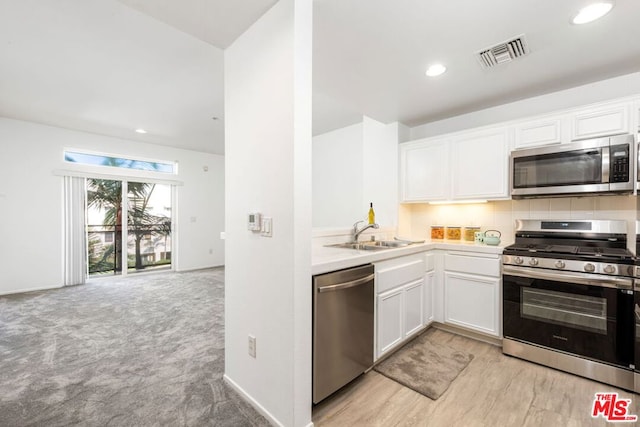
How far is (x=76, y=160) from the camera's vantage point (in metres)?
4.85

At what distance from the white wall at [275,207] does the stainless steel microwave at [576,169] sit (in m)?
2.15

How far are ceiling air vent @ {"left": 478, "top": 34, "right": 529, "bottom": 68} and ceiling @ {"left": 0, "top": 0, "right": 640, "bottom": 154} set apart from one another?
56 millimetres

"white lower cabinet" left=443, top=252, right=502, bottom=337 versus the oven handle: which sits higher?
the oven handle

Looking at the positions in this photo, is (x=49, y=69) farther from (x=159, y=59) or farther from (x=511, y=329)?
(x=511, y=329)

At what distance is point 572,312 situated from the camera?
211cm

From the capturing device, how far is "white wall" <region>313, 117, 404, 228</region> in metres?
3.48

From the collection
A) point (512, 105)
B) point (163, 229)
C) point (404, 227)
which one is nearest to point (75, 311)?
point (163, 229)

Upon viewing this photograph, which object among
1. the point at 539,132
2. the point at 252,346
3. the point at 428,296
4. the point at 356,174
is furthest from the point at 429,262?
the point at 356,174

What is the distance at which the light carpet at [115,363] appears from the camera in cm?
168

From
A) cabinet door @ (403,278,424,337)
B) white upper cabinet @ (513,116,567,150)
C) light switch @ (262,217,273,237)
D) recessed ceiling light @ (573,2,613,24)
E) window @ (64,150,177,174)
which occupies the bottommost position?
cabinet door @ (403,278,424,337)

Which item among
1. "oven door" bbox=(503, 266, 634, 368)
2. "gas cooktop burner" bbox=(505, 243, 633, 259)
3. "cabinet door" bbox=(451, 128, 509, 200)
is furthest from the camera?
"cabinet door" bbox=(451, 128, 509, 200)

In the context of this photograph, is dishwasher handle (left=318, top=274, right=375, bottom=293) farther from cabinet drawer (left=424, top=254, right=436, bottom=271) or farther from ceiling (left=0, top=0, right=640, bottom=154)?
ceiling (left=0, top=0, right=640, bottom=154)

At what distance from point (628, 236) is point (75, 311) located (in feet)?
19.1

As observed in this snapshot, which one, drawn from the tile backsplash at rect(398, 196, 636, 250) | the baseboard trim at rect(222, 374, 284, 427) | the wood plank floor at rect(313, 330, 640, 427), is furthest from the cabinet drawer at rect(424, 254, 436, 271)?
the baseboard trim at rect(222, 374, 284, 427)
